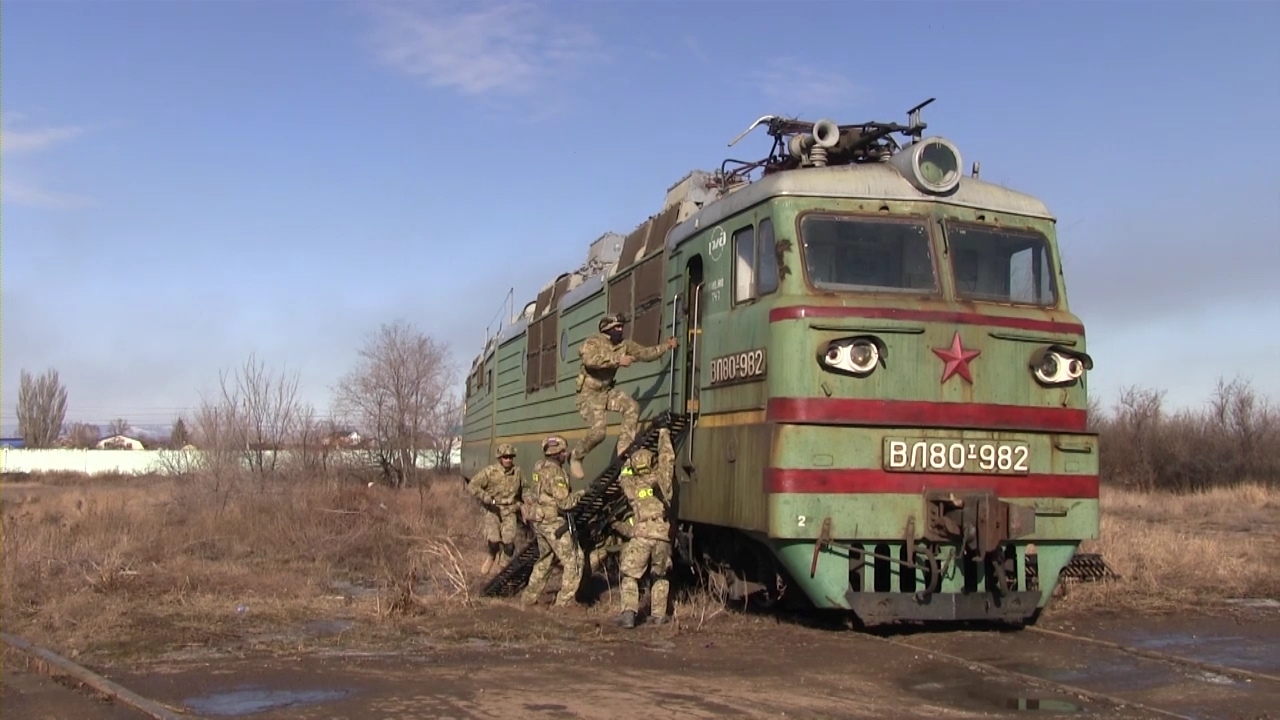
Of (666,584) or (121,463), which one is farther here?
(121,463)

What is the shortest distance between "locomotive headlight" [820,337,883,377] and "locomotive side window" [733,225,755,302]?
1.02 meters

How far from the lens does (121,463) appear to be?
63.9 metres

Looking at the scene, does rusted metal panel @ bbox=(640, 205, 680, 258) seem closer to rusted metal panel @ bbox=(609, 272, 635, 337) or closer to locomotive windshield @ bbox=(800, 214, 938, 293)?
rusted metal panel @ bbox=(609, 272, 635, 337)

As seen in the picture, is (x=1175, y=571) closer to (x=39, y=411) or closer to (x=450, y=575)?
(x=450, y=575)

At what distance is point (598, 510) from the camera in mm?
11328

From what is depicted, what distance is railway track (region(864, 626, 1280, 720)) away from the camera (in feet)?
21.5

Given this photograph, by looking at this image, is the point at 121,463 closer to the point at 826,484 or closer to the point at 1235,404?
the point at 1235,404

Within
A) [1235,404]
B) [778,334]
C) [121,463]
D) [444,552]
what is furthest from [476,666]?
[121,463]

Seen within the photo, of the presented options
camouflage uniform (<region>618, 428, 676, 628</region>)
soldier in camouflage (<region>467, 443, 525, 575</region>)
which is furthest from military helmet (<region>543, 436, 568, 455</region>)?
soldier in camouflage (<region>467, 443, 525, 575</region>)

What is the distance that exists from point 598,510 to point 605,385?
3.90 feet

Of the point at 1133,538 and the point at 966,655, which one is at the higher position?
the point at 1133,538

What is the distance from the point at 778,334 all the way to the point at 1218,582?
6.37m

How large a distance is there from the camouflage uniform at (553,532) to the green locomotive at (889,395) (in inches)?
62.4

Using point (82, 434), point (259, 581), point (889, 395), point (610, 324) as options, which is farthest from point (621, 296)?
point (82, 434)
